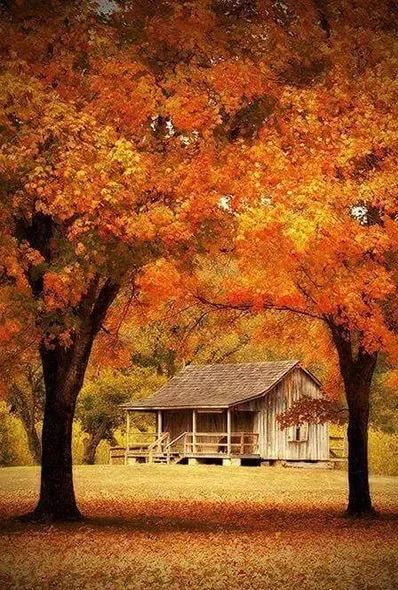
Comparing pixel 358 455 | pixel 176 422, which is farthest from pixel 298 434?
pixel 358 455

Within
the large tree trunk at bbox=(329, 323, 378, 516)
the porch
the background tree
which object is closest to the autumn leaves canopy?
the large tree trunk at bbox=(329, 323, 378, 516)

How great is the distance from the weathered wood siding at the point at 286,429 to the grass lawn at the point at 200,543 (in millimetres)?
18811

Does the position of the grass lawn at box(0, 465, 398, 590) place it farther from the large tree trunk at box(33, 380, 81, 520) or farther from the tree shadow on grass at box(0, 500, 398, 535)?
the large tree trunk at box(33, 380, 81, 520)

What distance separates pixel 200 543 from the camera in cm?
1714

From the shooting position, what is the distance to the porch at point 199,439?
168 ft

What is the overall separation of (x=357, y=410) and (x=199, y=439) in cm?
3137

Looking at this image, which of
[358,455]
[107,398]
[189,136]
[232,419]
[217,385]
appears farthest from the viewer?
[107,398]

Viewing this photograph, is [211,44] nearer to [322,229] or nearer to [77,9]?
[77,9]

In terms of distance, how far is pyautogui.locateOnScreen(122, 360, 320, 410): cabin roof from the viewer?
51.7m

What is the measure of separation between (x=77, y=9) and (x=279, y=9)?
4071 millimetres

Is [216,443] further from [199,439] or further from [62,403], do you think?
[62,403]

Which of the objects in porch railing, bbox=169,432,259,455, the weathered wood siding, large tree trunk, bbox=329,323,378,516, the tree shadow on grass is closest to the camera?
the tree shadow on grass

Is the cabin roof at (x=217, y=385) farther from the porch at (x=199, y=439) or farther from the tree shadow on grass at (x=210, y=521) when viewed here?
the tree shadow on grass at (x=210, y=521)

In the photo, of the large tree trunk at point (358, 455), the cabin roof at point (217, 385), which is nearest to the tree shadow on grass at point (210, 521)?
the large tree trunk at point (358, 455)
